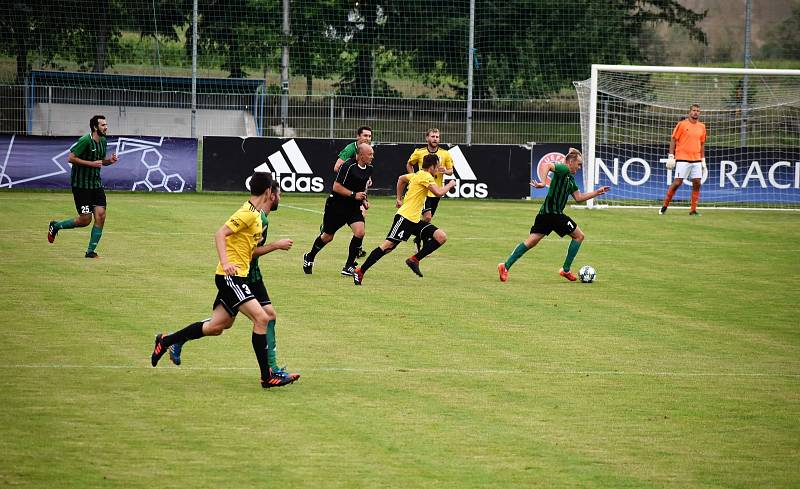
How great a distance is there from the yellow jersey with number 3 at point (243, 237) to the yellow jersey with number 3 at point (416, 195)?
6.33m

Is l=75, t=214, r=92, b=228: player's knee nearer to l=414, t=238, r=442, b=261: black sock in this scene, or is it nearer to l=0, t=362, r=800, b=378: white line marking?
l=414, t=238, r=442, b=261: black sock

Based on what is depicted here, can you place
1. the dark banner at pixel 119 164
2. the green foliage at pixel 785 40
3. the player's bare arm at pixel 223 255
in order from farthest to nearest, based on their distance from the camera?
the green foliage at pixel 785 40, the dark banner at pixel 119 164, the player's bare arm at pixel 223 255

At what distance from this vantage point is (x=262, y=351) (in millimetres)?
8977

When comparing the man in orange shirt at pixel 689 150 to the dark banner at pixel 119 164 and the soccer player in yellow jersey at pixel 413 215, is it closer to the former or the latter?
the soccer player in yellow jersey at pixel 413 215

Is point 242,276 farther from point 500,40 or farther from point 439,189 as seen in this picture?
point 500,40

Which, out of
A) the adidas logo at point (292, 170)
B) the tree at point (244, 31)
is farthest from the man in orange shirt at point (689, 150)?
the tree at point (244, 31)

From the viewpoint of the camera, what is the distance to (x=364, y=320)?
1228 cm

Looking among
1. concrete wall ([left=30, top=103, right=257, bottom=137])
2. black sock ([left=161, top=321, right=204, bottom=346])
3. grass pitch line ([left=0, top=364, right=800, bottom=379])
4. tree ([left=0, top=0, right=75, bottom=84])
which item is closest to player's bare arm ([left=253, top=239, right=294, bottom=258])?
black sock ([left=161, top=321, right=204, bottom=346])

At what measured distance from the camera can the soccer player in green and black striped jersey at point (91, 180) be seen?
1638 cm

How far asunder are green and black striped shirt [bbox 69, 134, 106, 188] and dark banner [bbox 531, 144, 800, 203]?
14.8 m

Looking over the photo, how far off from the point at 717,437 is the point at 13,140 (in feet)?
72.2

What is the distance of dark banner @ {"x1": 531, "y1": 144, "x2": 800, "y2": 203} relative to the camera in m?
28.1

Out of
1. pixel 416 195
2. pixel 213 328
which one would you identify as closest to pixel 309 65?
pixel 416 195

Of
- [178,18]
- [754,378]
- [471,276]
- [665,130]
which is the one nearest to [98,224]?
[471,276]
